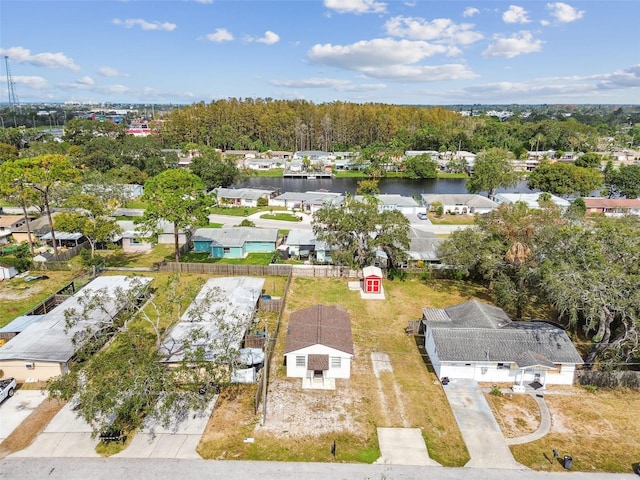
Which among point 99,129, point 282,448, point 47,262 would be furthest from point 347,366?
point 99,129

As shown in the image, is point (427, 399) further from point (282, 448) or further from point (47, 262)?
point (47, 262)

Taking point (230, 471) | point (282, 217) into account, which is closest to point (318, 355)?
point (230, 471)

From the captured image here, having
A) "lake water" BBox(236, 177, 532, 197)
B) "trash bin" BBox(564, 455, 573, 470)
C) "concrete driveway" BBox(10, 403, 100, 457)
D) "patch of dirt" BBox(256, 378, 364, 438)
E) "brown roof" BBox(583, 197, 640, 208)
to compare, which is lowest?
"concrete driveway" BBox(10, 403, 100, 457)

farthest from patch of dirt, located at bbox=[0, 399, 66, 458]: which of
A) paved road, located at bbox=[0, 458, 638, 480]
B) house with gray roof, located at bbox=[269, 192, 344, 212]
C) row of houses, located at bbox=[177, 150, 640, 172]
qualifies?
row of houses, located at bbox=[177, 150, 640, 172]

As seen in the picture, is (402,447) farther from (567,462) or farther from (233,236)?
(233,236)

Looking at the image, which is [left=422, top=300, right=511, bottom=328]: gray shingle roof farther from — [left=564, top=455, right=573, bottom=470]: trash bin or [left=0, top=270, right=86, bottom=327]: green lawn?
[left=0, top=270, right=86, bottom=327]: green lawn

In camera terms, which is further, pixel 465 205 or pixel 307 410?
pixel 465 205
